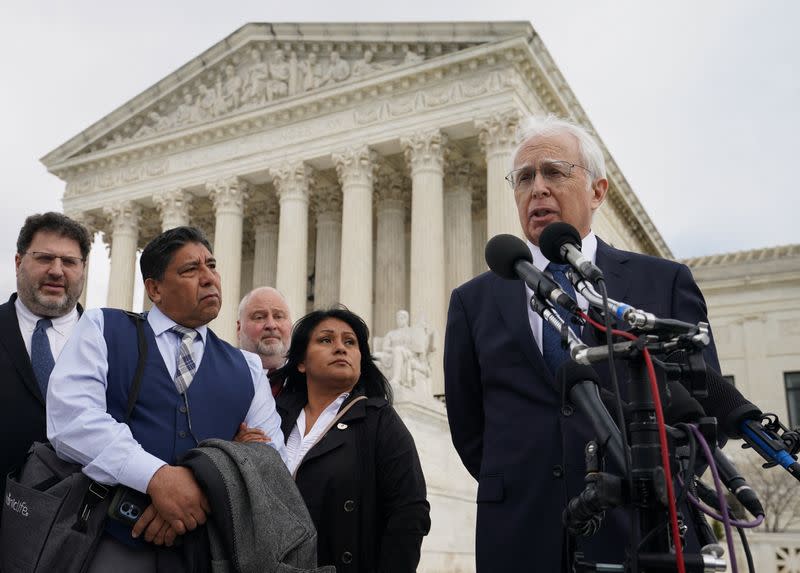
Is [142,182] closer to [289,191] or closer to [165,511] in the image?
[289,191]

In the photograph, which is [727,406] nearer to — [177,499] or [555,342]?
[555,342]

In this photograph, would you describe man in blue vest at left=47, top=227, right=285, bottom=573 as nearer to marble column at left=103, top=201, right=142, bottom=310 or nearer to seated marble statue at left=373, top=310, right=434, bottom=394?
seated marble statue at left=373, top=310, right=434, bottom=394

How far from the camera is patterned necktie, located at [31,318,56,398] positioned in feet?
14.3

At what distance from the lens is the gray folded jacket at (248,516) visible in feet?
→ 10.4

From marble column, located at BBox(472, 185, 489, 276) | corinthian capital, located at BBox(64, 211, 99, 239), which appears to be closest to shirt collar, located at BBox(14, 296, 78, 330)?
marble column, located at BBox(472, 185, 489, 276)

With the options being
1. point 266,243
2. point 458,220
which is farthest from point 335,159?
point 266,243

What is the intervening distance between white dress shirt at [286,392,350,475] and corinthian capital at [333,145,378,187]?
26.2 m

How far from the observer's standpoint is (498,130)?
27.7 m

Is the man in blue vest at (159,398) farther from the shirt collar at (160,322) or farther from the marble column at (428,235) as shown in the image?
the marble column at (428,235)

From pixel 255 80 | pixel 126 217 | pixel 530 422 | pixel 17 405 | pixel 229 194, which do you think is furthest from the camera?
pixel 126 217

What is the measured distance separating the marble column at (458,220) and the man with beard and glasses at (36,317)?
84.3 feet

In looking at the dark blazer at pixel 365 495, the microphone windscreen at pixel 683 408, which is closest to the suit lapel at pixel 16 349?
the dark blazer at pixel 365 495

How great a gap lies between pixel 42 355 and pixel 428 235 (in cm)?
2386

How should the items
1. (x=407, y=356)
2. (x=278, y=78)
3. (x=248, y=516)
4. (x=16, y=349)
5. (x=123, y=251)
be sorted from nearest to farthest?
1. (x=248, y=516)
2. (x=16, y=349)
3. (x=407, y=356)
4. (x=278, y=78)
5. (x=123, y=251)
